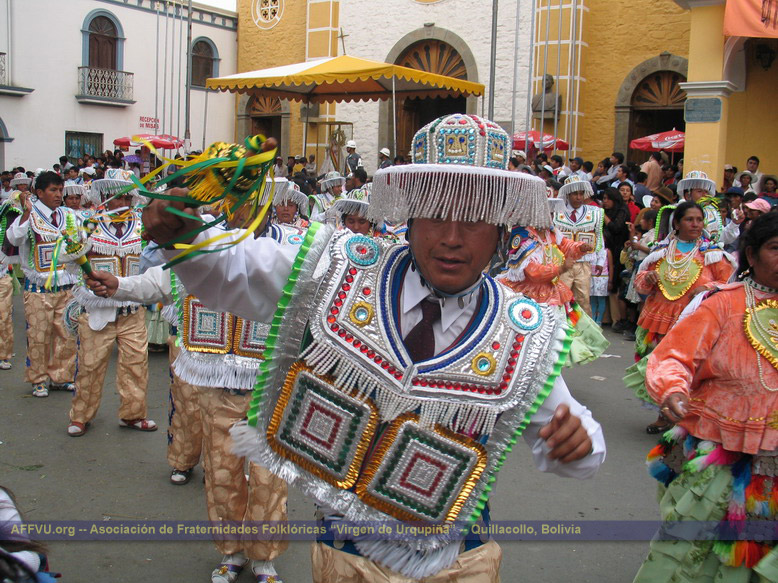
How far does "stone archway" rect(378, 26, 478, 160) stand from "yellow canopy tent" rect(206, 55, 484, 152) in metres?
8.63

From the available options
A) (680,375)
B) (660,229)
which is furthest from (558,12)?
(680,375)

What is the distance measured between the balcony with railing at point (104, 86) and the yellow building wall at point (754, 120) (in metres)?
19.4

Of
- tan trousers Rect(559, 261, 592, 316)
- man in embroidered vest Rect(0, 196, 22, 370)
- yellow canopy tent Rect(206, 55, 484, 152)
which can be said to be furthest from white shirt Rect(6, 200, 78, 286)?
tan trousers Rect(559, 261, 592, 316)

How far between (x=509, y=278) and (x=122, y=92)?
22572 millimetres

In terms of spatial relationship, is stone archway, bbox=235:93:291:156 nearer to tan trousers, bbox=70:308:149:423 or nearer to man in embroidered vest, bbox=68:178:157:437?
man in embroidered vest, bbox=68:178:157:437

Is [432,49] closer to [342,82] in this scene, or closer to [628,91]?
[628,91]

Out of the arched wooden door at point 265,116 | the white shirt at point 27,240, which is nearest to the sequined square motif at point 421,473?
the white shirt at point 27,240

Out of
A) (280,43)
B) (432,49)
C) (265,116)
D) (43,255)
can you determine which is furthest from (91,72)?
(43,255)

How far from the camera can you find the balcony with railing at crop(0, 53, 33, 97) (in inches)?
936

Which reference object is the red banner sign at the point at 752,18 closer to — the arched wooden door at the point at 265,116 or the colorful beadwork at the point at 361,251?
the colorful beadwork at the point at 361,251

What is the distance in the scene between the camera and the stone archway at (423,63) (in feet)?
73.5

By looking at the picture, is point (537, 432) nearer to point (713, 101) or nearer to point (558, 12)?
point (713, 101)

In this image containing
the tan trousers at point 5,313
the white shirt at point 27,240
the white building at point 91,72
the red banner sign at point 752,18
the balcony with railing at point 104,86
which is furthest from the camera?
the balcony with railing at point 104,86

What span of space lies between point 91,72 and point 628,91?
55.4 ft
